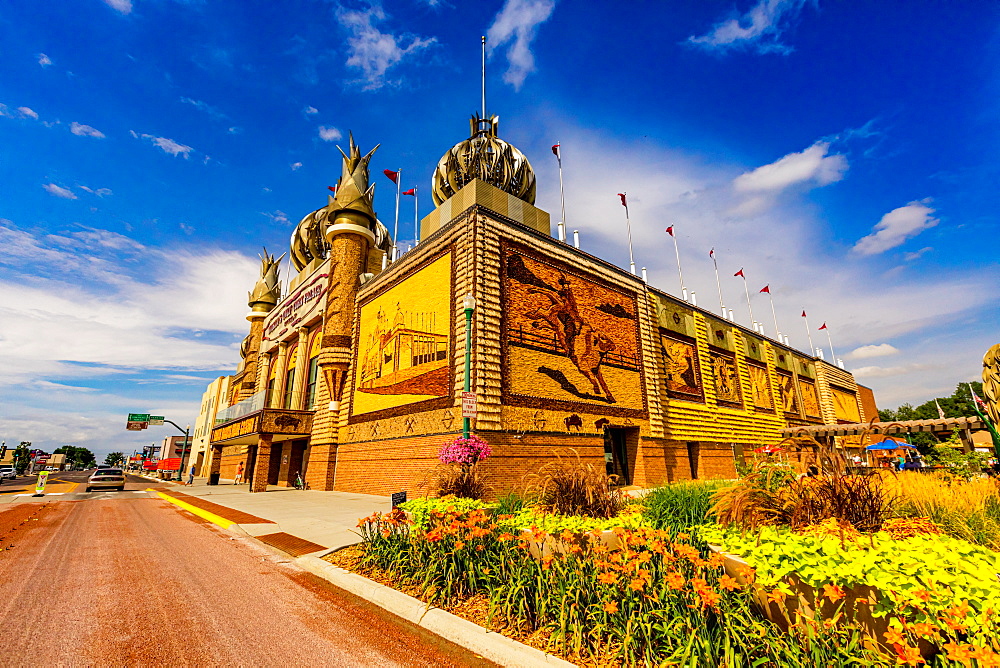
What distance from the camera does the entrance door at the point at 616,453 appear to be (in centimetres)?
2125

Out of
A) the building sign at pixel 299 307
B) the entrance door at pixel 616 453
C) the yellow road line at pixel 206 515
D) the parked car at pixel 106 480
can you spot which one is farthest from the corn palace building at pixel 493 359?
the yellow road line at pixel 206 515

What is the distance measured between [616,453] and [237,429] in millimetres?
24436

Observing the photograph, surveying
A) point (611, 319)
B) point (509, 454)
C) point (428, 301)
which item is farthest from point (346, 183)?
point (509, 454)

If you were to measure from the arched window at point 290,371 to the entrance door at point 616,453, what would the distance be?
74.7 feet

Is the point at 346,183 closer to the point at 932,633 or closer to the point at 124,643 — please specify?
the point at 124,643

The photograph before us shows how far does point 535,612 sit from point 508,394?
12.4 meters

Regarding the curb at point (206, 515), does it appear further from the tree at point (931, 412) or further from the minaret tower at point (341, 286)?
the tree at point (931, 412)

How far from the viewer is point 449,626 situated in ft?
15.1

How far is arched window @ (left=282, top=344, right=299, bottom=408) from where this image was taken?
32906 mm

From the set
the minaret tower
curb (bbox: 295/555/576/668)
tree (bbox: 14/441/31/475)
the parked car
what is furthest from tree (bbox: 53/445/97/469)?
curb (bbox: 295/555/576/668)

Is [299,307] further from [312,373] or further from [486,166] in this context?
[486,166]

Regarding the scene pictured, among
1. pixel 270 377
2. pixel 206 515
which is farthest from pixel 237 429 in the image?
pixel 206 515

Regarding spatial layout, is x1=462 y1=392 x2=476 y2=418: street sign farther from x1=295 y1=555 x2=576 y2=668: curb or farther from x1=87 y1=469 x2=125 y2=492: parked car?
x1=87 y1=469 x2=125 y2=492: parked car

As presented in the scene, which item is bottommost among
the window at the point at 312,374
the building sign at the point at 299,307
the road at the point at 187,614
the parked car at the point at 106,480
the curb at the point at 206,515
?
the road at the point at 187,614
